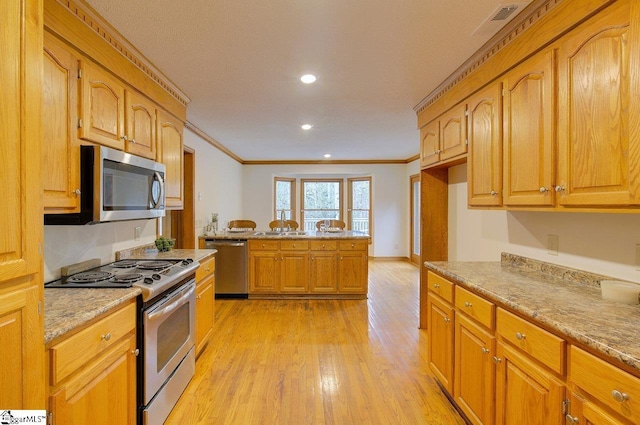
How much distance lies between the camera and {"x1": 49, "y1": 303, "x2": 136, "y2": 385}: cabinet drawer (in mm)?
1194

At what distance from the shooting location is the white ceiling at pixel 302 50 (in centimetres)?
178

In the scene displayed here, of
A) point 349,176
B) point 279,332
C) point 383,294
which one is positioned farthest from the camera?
point 349,176

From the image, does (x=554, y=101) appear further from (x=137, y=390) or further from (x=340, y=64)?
(x=137, y=390)

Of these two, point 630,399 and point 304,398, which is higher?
point 630,399

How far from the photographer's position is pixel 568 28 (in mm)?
1569

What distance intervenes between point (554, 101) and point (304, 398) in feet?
7.75

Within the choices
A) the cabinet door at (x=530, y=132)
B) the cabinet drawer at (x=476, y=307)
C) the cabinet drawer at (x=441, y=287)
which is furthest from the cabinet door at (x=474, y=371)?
the cabinet door at (x=530, y=132)

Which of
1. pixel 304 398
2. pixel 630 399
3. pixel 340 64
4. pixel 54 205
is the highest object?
pixel 340 64

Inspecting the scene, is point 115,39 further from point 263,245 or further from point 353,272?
point 353,272

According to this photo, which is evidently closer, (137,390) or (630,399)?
(630,399)

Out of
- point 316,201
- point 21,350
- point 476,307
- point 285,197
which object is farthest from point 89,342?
point 316,201

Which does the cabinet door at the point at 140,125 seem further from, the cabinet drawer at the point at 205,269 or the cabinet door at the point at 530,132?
the cabinet door at the point at 530,132

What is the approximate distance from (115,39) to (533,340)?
2.80 meters

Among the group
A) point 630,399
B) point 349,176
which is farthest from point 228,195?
point 630,399
